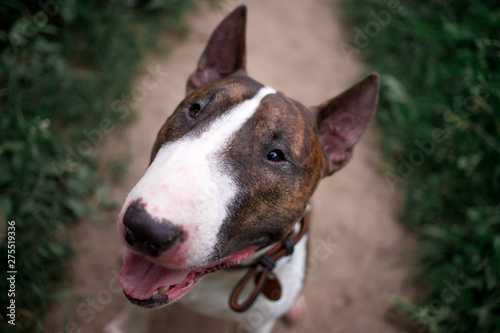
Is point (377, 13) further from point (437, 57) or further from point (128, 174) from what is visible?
point (128, 174)

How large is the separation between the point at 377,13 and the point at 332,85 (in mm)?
1502

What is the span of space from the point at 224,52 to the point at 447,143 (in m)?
3.25

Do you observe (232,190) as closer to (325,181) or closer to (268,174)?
(268,174)

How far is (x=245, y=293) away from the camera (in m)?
2.44

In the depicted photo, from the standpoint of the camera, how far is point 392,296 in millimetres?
3822

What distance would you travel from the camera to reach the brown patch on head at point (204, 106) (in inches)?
75.0

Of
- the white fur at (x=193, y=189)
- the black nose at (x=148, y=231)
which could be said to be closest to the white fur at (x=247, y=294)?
the white fur at (x=193, y=189)

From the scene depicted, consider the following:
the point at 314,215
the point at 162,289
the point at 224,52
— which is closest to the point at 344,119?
the point at 224,52

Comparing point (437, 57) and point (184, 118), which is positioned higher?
point (184, 118)

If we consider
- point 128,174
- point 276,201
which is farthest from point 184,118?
point 128,174

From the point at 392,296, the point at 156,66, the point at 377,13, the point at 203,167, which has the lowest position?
the point at 392,296

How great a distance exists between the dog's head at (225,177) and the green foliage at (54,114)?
150 centimetres

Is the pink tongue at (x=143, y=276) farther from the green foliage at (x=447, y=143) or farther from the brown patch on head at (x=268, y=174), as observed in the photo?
the green foliage at (x=447, y=143)

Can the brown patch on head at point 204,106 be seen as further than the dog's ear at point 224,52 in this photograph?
No
